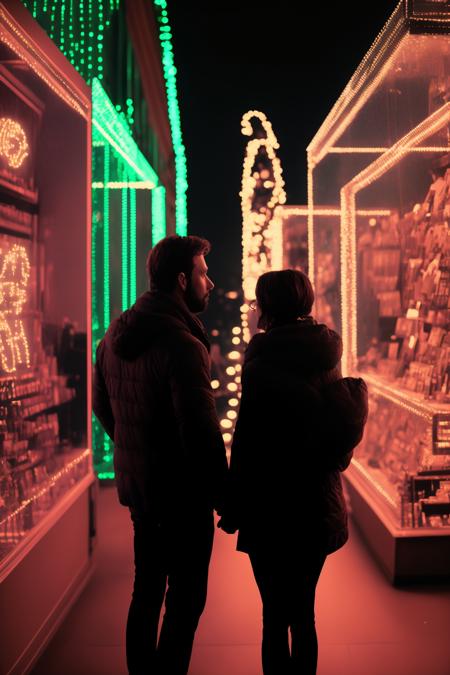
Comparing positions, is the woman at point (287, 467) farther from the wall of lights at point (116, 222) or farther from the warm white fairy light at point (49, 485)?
the wall of lights at point (116, 222)

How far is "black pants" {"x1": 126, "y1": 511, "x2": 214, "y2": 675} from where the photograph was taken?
6.35 feet

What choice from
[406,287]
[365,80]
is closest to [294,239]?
[365,80]

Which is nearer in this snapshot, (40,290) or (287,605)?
(287,605)

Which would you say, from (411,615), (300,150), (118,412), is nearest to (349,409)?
(118,412)

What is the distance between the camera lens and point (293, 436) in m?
1.79

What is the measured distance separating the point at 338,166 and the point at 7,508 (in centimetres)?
376

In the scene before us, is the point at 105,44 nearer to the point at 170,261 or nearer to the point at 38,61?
the point at 38,61

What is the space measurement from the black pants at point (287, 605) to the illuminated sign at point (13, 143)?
1.66m


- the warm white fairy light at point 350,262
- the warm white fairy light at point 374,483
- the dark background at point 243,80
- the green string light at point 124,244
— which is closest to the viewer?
the warm white fairy light at point 374,483

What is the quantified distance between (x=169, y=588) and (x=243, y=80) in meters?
7.03

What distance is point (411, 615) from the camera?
114 inches

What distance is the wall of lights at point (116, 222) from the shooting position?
4.85m

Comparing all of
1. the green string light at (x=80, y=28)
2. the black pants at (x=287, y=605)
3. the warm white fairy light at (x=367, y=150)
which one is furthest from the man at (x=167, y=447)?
the green string light at (x=80, y=28)

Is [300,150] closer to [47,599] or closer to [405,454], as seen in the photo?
[405,454]
